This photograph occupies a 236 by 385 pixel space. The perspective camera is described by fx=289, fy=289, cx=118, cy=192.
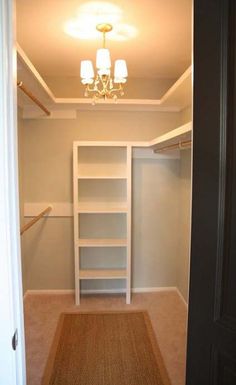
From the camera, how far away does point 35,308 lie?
10.2ft

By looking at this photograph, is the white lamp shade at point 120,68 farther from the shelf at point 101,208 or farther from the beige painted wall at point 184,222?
the shelf at point 101,208

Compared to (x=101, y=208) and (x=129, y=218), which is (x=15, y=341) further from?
(x=101, y=208)

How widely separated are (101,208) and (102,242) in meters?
0.39

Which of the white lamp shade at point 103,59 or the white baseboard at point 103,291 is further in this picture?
the white baseboard at point 103,291

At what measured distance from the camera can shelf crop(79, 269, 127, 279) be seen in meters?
3.23

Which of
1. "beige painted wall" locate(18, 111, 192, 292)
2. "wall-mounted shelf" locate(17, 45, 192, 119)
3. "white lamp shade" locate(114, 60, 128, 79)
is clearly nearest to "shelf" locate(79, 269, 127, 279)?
"beige painted wall" locate(18, 111, 192, 292)

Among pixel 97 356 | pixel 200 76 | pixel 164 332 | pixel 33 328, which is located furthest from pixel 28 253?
pixel 200 76

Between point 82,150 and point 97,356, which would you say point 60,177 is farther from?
point 97,356

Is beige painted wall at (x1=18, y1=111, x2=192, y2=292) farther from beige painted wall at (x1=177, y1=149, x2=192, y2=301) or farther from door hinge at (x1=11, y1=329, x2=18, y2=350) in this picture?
door hinge at (x1=11, y1=329, x2=18, y2=350)

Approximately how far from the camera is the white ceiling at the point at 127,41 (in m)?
1.86

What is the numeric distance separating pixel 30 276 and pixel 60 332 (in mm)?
1015

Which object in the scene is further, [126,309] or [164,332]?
[126,309]

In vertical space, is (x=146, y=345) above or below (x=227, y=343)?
below

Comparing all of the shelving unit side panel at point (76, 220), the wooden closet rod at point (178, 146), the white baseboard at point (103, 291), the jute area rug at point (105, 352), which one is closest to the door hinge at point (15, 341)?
the jute area rug at point (105, 352)
